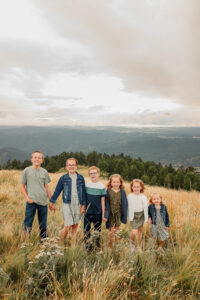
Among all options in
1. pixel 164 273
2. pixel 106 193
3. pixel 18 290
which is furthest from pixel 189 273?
pixel 18 290

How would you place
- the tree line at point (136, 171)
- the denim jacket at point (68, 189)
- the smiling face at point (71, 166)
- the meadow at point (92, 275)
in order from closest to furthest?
the meadow at point (92, 275), the denim jacket at point (68, 189), the smiling face at point (71, 166), the tree line at point (136, 171)

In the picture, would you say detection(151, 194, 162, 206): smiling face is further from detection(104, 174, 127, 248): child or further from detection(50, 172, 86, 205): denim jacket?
detection(50, 172, 86, 205): denim jacket

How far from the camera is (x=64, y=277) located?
7.37 ft

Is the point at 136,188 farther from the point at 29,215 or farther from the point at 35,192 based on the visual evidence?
the point at 29,215

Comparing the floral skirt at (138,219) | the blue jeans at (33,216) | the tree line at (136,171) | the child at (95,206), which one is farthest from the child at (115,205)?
the tree line at (136,171)

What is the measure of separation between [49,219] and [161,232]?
2.98m

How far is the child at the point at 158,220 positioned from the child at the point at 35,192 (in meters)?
2.37

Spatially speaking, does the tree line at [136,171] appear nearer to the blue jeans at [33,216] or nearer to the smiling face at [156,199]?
the smiling face at [156,199]

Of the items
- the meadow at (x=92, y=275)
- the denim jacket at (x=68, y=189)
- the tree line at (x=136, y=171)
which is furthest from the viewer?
the tree line at (x=136, y=171)

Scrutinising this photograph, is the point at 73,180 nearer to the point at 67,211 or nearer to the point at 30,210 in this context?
the point at 67,211

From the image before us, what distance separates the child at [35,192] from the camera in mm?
3770

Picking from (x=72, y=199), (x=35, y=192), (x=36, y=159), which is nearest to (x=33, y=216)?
(x=35, y=192)

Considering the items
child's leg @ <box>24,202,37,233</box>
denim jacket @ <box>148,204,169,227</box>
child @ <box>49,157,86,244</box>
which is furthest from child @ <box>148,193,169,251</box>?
child's leg @ <box>24,202,37,233</box>

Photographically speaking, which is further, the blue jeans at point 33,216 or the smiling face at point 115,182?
the smiling face at point 115,182
